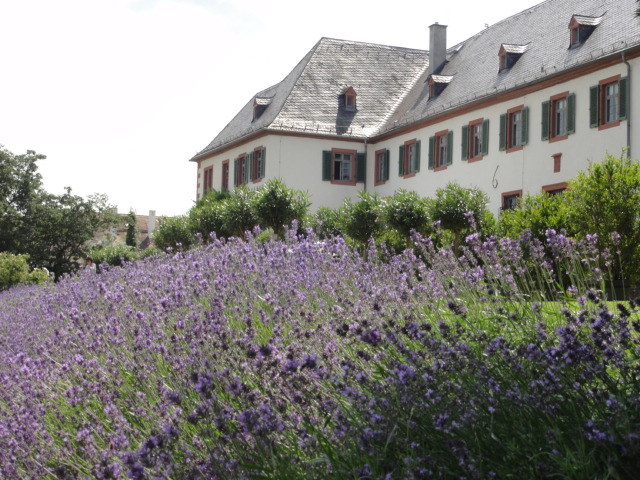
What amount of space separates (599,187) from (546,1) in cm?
1768

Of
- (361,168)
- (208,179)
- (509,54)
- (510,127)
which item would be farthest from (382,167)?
(208,179)

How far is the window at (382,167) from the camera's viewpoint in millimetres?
38625

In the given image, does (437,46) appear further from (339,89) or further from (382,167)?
(382,167)

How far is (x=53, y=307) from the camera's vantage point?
9.25 metres

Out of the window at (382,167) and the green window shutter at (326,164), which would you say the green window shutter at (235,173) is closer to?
the green window shutter at (326,164)

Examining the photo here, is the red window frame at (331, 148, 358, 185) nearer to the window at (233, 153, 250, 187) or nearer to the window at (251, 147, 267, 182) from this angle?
the window at (251, 147, 267, 182)

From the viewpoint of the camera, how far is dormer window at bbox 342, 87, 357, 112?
41062 mm

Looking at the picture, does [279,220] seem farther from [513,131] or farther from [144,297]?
[144,297]

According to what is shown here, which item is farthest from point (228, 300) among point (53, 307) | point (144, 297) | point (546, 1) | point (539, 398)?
point (546, 1)

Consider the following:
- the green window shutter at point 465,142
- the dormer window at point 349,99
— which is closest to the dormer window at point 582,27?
the green window shutter at point 465,142

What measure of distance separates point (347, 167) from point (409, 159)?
407 cm

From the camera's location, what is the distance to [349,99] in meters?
41.3

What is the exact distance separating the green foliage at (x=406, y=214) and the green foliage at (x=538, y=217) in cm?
412

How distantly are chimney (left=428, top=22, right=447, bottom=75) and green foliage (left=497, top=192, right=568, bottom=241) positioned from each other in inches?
707
